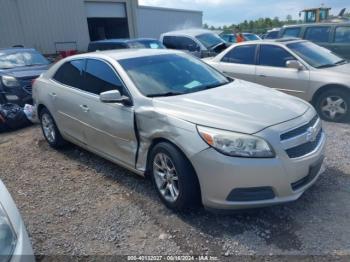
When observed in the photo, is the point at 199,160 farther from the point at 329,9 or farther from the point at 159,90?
the point at 329,9

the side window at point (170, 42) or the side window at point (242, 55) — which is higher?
the side window at point (242, 55)

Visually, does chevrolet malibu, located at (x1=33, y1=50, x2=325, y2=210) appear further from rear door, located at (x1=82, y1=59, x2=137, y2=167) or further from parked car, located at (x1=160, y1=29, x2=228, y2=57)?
parked car, located at (x1=160, y1=29, x2=228, y2=57)

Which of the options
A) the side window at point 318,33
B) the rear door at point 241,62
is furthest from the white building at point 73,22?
the side window at point 318,33

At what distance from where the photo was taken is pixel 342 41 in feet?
30.3

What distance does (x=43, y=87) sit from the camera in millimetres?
5434

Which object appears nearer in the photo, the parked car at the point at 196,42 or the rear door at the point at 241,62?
the rear door at the point at 241,62

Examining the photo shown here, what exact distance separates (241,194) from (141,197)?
1.33m

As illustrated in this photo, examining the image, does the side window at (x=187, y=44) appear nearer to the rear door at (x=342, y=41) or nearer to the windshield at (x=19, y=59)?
the rear door at (x=342, y=41)

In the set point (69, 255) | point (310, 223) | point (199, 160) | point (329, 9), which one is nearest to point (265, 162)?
point (199, 160)

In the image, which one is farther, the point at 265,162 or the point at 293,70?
the point at 293,70

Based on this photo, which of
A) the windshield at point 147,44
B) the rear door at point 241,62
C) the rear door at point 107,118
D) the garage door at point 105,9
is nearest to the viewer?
the rear door at point 107,118

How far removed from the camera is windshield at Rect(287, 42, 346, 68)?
6.62m

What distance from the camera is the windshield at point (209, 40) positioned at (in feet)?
41.3

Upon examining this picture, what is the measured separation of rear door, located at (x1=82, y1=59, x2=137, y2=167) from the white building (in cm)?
1737
